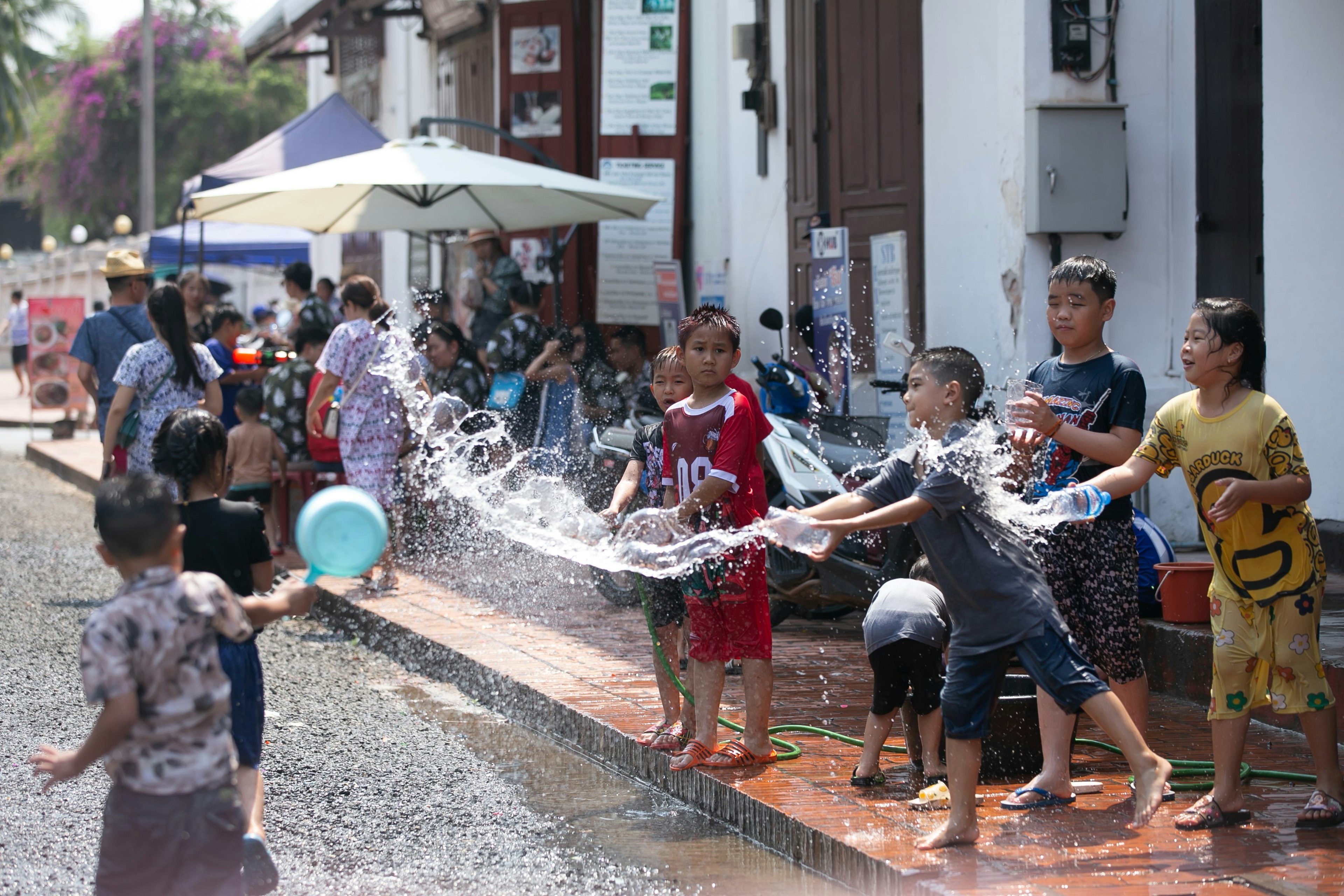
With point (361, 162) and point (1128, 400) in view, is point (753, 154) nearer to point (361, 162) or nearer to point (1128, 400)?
point (361, 162)

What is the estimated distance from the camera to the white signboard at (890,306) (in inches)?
387

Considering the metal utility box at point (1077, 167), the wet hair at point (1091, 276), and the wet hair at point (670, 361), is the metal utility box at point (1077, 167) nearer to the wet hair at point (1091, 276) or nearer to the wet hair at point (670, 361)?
the wet hair at point (670, 361)

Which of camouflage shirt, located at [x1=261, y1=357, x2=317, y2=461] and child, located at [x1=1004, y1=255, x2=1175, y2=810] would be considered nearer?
child, located at [x1=1004, y1=255, x2=1175, y2=810]

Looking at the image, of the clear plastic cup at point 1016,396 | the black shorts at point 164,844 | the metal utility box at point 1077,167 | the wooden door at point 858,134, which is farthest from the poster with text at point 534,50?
Result: the black shorts at point 164,844

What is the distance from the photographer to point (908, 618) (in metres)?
4.95

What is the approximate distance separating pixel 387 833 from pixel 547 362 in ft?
18.4

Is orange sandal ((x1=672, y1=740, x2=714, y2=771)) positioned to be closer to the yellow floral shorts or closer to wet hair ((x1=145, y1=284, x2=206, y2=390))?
the yellow floral shorts

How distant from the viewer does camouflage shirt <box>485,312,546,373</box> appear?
414 inches

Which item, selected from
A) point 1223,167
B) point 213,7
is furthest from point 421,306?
point 213,7

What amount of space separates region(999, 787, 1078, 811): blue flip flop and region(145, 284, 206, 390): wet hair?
5.16 m

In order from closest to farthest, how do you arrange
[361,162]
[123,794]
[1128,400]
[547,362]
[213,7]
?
[123,794] < [1128,400] < [547,362] < [361,162] < [213,7]

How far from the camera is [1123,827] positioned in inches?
175

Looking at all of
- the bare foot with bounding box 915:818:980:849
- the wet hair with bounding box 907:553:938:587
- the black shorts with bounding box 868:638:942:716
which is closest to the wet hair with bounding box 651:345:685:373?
the wet hair with bounding box 907:553:938:587

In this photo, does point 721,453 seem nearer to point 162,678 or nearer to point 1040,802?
point 1040,802
